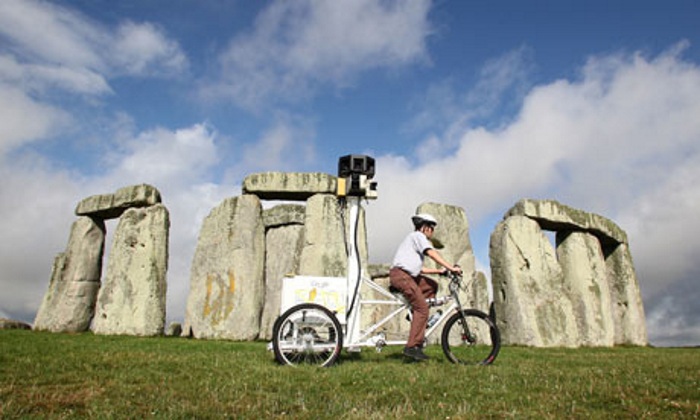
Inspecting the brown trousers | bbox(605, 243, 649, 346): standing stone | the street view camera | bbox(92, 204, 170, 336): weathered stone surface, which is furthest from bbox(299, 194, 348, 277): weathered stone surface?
bbox(605, 243, 649, 346): standing stone

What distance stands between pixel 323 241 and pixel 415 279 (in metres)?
7.10

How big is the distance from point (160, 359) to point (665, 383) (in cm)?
524

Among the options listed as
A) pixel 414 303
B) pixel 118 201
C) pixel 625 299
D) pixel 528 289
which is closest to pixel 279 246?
pixel 118 201

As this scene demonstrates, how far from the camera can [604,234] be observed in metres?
15.6

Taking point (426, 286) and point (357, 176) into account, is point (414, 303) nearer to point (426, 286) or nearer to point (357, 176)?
point (426, 286)

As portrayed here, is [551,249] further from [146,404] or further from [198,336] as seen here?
[146,404]

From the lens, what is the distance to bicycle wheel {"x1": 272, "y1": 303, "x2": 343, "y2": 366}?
5629mm

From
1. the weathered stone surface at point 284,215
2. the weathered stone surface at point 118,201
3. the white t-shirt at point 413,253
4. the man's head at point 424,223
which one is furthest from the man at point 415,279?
the weathered stone surface at point 118,201

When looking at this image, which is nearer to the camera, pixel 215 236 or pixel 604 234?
pixel 215 236

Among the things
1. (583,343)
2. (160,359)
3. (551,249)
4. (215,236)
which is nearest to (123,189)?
(215,236)

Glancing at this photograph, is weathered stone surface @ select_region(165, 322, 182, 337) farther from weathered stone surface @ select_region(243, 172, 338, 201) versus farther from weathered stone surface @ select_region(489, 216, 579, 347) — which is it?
weathered stone surface @ select_region(489, 216, 579, 347)

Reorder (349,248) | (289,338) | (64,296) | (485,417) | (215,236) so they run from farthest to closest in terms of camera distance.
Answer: (64,296)
(215,236)
(349,248)
(289,338)
(485,417)

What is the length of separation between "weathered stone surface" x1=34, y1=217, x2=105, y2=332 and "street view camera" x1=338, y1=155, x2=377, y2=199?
37.8ft

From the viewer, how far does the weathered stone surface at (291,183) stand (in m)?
13.5
